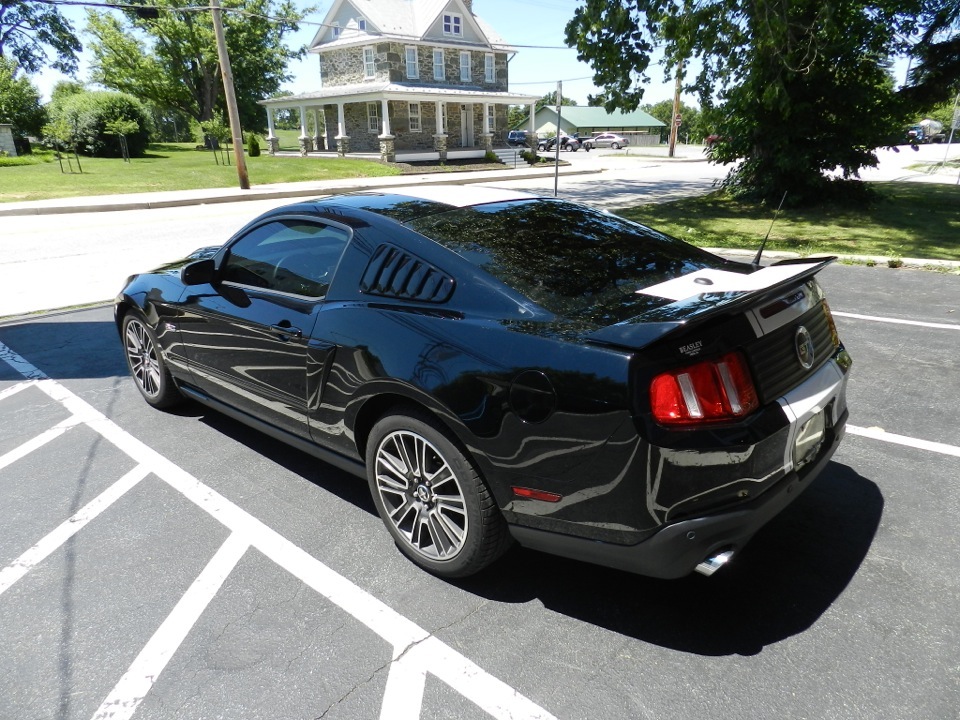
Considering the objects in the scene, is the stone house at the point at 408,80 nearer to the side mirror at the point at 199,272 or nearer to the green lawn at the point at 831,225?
the green lawn at the point at 831,225

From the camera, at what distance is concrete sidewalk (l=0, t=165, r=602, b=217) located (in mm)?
18641

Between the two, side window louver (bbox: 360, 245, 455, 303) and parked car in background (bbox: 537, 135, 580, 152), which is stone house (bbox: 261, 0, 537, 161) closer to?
parked car in background (bbox: 537, 135, 580, 152)

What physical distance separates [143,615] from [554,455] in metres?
1.80

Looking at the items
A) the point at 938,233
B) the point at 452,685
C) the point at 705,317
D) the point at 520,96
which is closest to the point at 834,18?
the point at 938,233

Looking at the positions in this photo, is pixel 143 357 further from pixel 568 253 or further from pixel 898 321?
pixel 898 321

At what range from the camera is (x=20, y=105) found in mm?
38188

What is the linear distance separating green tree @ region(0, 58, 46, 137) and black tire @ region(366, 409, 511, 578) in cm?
4441

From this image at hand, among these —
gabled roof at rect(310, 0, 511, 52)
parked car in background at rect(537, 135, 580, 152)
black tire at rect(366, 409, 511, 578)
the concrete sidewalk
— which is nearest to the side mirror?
black tire at rect(366, 409, 511, 578)

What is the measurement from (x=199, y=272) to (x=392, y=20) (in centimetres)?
4058

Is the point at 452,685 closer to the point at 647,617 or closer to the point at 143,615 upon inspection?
the point at 647,617

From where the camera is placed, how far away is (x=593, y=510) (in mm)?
2404

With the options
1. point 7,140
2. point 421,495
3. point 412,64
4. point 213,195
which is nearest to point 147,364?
point 421,495

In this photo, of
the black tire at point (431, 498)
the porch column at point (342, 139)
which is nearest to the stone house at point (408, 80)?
the porch column at point (342, 139)

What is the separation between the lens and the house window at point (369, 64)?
1563 inches
